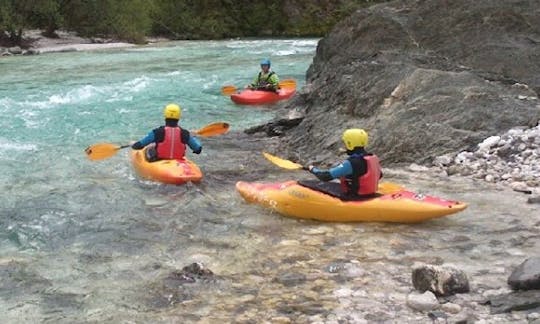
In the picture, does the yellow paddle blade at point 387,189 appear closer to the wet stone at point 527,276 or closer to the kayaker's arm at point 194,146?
the wet stone at point 527,276

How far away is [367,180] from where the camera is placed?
5930mm

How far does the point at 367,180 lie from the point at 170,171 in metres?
2.56

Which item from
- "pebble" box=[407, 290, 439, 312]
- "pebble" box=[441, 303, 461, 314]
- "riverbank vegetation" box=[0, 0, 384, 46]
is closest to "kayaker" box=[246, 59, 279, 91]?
"pebble" box=[407, 290, 439, 312]

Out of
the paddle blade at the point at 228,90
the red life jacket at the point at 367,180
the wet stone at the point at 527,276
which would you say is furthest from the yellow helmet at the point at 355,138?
the paddle blade at the point at 228,90

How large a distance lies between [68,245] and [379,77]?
6095 mm

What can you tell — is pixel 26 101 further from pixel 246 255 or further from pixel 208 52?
pixel 208 52

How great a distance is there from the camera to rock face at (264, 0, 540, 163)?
26.5ft

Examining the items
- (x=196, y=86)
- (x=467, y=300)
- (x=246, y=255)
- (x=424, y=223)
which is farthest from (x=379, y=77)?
(x=196, y=86)

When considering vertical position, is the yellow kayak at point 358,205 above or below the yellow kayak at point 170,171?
above

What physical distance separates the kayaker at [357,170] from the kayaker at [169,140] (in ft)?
7.70

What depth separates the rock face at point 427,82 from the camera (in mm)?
8086

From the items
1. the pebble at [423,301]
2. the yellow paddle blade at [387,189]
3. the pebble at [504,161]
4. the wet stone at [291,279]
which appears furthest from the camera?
the pebble at [504,161]

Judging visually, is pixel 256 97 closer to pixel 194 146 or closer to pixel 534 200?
pixel 194 146

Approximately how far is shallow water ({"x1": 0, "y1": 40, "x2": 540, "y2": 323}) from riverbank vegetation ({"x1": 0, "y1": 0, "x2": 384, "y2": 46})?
2476 centimetres
